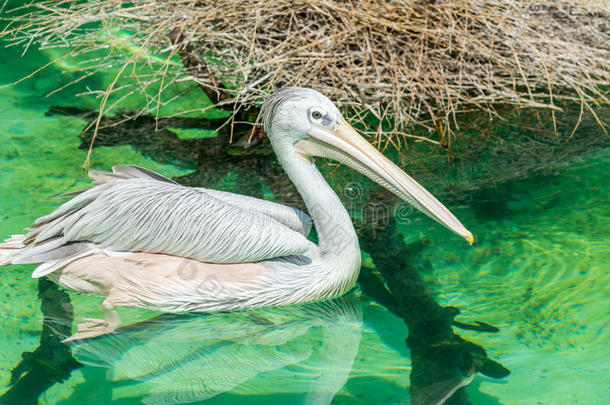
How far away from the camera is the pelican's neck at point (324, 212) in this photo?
7.92 feet

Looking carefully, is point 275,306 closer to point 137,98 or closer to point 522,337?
point 522,337

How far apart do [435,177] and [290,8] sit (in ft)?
3.65

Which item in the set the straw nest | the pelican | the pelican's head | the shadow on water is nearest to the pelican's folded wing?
the pelican

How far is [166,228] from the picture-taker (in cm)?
235

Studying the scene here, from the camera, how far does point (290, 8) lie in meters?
3.34

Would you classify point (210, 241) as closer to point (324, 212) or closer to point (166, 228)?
point (166, 228)

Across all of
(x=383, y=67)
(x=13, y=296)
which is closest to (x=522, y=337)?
(x=383, y=67)

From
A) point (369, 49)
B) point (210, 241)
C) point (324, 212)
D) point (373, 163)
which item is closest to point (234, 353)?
point (210, 241)

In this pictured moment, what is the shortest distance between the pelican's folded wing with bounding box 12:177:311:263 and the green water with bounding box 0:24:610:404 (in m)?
0.25

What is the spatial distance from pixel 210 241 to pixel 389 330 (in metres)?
0.71

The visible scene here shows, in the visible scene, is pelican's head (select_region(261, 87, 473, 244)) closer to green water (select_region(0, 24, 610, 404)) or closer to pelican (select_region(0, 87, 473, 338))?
pelican (select_region(0, 87, 473, 338))

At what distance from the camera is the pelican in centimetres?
234

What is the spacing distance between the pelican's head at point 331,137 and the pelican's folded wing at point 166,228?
0.34 meters

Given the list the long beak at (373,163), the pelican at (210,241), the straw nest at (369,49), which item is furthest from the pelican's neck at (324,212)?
the straw nest at (369,49)
